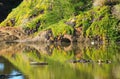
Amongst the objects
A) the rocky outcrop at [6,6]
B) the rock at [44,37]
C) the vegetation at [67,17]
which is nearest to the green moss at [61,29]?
the vegetation at [67,17]

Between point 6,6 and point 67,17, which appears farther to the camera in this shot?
point 6,6

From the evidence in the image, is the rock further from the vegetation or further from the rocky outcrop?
the rocky outcrop

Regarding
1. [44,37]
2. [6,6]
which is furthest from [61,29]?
[6,6]

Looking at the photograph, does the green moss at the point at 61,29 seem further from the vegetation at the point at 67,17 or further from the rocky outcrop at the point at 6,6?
the rocky outcrop at the point at 6,6

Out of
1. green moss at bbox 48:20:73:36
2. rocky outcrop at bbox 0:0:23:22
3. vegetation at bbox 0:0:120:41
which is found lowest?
green moss at bbox 48:20:73:36

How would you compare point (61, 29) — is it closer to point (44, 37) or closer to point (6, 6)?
point (44, 37)

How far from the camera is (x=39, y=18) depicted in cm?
A: 9112

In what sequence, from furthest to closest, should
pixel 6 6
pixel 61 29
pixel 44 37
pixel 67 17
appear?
pixel 6 6, pixel 67 17, pixel 44 37, pixel 61 29

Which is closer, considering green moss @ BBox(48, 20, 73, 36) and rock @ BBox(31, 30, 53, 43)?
green moss @ BBox(48, 20, 73, 36)

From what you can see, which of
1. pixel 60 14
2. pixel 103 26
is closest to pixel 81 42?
pixel 103 26

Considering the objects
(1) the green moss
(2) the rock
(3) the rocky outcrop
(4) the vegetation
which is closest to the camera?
(4) the vegetation

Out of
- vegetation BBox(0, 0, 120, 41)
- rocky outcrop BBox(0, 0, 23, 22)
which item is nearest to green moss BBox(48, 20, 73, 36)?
vegetation BBox(0, 0, 120, 41)

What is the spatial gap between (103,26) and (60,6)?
1593cm

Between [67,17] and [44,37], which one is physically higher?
[67,17]
